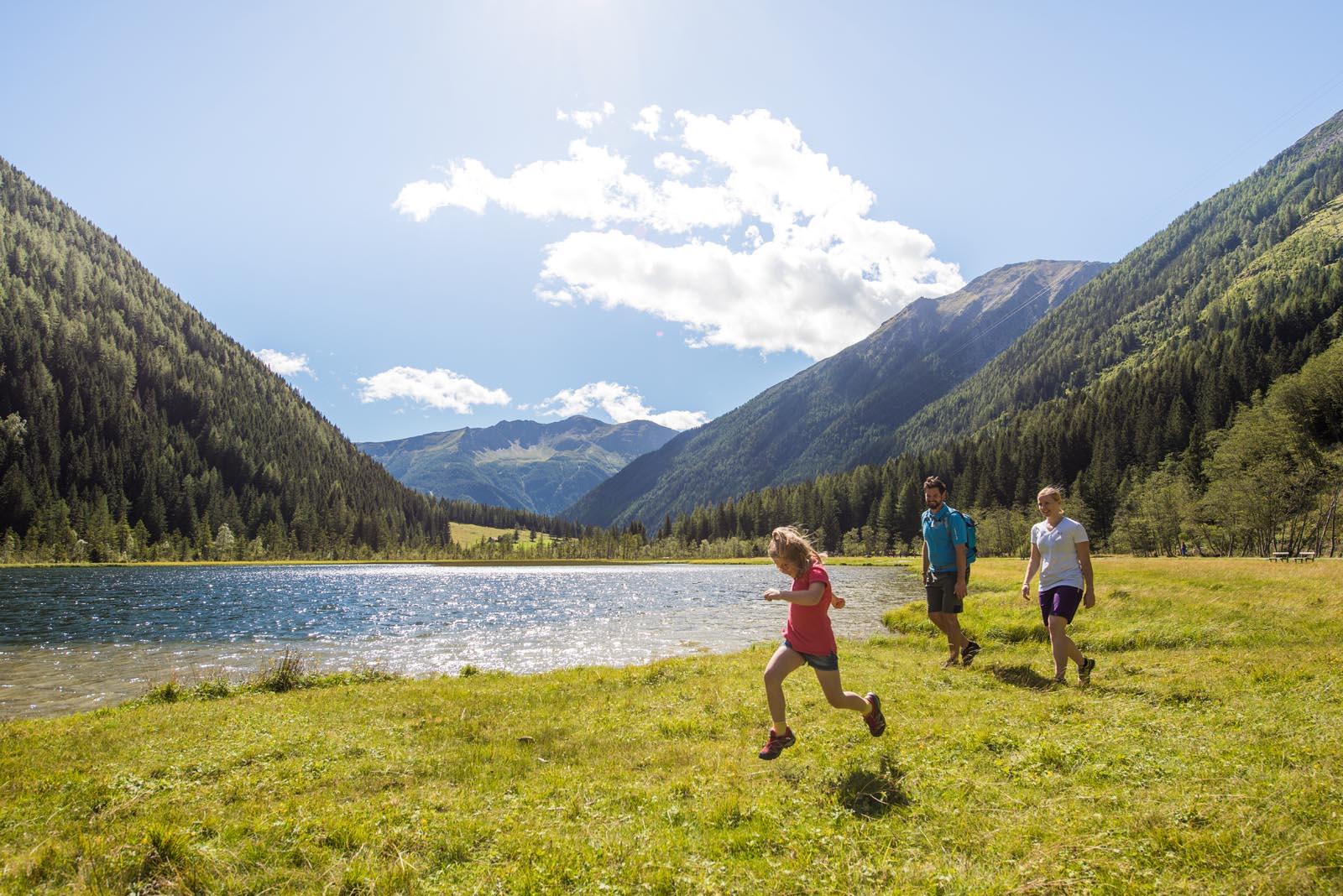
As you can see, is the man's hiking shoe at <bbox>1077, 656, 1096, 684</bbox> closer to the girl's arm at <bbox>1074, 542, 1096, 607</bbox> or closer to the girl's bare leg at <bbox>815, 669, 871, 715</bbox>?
Answer: the girl's arm at <bbox>1074, 542, 1096, 607</bbox>

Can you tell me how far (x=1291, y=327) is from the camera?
126 meters

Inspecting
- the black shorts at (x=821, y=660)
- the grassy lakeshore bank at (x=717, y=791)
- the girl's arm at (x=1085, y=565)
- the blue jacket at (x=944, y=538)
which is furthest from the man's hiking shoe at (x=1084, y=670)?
the black shorts at (x=821, y=660)

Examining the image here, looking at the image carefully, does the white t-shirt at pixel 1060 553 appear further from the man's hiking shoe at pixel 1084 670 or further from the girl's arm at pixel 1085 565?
the man's hiking shoe at pixel 1084 670

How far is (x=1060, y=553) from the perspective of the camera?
12.4 metres

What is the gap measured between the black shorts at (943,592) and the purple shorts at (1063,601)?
201 centimetres

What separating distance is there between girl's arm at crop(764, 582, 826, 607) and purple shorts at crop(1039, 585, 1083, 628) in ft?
22.5

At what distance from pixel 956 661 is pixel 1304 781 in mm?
10604

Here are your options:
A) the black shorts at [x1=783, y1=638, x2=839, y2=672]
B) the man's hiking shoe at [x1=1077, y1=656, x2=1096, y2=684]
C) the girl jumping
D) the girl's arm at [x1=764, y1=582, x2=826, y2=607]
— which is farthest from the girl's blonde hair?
the man's hiking shoe at [x1=1077, y1=656, x2=1096, y2=684]

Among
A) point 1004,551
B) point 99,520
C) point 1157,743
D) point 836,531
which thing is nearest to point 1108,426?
point 1004,551

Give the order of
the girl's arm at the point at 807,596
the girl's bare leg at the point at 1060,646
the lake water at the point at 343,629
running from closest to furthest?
the girl's arm at the point at 807,596, the girl's bare leg at the point at 1060,646, the lake water at the point at 343,629

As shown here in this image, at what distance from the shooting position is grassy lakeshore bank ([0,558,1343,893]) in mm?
5367

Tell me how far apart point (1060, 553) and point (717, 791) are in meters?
9.01

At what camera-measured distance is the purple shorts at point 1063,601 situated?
1234cm

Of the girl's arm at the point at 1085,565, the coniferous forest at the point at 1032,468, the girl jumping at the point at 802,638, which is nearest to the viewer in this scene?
the girl jumping at the point at 802,638
